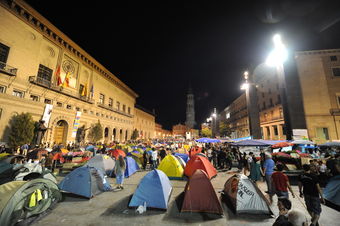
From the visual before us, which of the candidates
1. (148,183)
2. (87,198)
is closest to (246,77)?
(148,183)

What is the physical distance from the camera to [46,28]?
73.3 feet

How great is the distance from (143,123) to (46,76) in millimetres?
43484

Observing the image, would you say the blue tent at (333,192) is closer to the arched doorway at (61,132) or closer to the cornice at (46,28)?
the arched doorway at (61,132)

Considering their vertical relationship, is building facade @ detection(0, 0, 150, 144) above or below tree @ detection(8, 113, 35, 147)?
above

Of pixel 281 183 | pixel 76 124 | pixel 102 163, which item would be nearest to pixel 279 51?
pixel 281 183

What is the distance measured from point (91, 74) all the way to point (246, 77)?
3276 centimetres

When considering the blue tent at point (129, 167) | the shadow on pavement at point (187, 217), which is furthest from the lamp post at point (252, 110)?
the shadow on pavement at point (187, 217)

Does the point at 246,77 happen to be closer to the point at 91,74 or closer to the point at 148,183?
the point at 148,183

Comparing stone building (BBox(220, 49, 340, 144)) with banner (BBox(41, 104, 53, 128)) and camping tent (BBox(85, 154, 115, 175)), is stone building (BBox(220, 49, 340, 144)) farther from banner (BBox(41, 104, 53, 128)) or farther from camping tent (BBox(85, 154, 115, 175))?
banner (BBox(41, 104, 53, 128))

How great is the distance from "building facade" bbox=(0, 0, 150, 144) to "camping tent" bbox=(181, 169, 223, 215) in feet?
74.4

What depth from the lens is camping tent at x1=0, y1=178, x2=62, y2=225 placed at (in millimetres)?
4047

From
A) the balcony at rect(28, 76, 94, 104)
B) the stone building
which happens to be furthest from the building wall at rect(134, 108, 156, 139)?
the stone building

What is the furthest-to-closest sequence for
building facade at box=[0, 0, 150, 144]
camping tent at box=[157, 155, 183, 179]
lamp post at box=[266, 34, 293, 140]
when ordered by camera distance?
building facade at box=[0, 0, 150, 144], lamp post at box=[266, 34, 293, 140], camping tent at box=[157, 155, 183, 179]

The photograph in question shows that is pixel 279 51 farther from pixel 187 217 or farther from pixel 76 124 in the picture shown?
pixel 76 124
